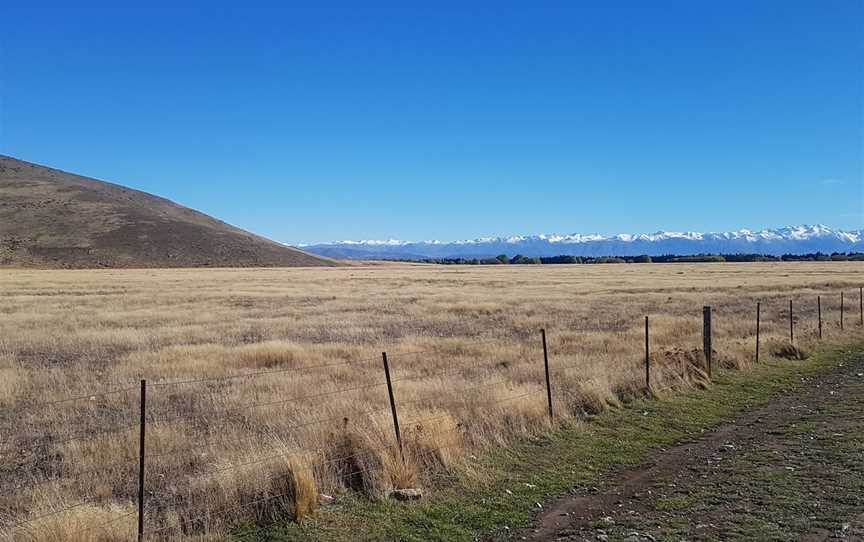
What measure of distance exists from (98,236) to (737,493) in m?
170

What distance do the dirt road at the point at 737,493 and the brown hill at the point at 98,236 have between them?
14646cm

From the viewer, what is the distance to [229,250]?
6565 inches

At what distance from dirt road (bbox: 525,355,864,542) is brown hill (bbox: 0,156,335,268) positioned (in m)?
146

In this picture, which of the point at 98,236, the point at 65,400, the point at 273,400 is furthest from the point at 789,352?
the point at 98,236

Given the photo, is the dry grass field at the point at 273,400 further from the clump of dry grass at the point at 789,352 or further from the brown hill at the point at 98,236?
the brown hill at the point at 98,236

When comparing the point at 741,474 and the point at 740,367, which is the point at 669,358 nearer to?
the point at 740,367

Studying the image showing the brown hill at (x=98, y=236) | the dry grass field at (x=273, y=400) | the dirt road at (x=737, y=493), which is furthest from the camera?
the brown hill at (x=98, y=236)

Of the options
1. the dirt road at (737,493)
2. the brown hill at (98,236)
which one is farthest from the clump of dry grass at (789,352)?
the brown hill at (98,236)

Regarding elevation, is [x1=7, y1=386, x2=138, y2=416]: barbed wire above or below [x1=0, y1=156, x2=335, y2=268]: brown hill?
below

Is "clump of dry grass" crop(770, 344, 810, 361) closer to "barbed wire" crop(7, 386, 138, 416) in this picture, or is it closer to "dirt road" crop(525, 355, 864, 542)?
"dirt road" crop(525, 355, 864, 542)

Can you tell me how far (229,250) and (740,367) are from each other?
162121 mm

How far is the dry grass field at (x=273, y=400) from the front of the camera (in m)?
7.46

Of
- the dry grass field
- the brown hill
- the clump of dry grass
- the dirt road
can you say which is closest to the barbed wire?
the dry grass field

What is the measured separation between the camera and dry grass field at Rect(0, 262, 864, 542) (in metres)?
7.46
